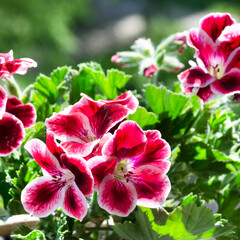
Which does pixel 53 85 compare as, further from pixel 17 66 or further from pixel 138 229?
pixel 138 229

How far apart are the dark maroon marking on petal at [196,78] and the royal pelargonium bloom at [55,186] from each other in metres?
0.14

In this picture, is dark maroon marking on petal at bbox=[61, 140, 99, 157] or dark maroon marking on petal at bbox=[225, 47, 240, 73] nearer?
dark maroon marking on petal at bbox=[61, 140, 99, 157]

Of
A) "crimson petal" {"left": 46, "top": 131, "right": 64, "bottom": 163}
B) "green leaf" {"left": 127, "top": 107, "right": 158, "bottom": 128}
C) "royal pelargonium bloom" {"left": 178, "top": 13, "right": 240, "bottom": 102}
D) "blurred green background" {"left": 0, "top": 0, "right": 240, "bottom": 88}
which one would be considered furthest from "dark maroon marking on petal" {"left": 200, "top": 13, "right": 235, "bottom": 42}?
"blurred green background" {"left": 0, "top": 0, "right": 240, "bottom": 88}

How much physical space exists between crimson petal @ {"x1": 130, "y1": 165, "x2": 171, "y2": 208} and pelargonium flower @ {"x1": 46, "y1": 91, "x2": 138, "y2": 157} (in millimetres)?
50

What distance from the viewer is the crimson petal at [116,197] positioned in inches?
15.9

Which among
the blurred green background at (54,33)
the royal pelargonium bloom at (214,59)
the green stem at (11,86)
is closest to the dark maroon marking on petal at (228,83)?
the royal pelargonium bloom at (214,59)

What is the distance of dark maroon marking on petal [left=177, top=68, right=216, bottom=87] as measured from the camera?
0.48 metres

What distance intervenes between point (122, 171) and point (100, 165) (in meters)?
0.03

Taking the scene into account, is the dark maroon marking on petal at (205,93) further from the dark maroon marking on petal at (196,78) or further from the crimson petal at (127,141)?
the crimson petal at (127,141)

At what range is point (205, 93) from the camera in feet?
1.62

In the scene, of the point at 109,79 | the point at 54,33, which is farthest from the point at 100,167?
the point at 54,33

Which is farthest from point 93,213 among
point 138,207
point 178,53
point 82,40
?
point 82,40

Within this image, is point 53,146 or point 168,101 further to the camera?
point 168,101

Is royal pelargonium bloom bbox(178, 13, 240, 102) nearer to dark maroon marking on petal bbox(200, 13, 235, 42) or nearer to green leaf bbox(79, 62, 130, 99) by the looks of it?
dark maroon marking on petal bbox(200, 13, 235, 42)
